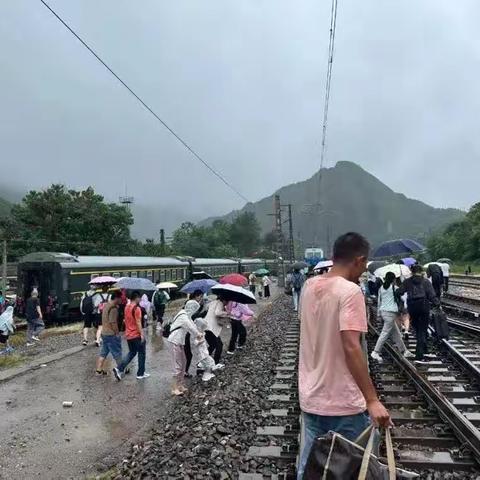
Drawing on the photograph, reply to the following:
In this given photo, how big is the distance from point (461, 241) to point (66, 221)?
5203cm

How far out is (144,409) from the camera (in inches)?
313

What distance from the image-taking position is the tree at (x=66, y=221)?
47781 millimetres

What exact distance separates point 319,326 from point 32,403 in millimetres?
6899

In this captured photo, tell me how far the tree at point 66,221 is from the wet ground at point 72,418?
124 ft

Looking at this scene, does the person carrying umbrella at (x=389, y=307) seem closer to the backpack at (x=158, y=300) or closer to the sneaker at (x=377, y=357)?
the sneaker at (x=377, y=357)

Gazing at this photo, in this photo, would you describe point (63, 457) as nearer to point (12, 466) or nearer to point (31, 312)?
point (12, 466)

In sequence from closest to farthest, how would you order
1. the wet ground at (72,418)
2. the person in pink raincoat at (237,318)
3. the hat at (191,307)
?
the wet ground at (72,418)
the hat at (191,307)
the person in pink raincoat at (237,318)

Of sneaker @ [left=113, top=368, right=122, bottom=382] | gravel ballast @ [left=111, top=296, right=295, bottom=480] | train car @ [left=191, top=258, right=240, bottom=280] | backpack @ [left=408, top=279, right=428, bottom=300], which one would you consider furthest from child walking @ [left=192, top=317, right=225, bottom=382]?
train car @ [left=191, top=258, right=240, bottom=280]

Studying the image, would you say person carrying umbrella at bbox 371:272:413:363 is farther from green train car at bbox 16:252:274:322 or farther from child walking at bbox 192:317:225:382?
green train car at bbox 16:252:274:322

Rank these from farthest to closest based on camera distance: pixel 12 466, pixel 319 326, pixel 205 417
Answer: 1. pixel 205 417
2. pixel 12 466
3. pixel 319 326

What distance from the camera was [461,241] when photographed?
235ft

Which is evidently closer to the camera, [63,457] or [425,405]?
[63,457]

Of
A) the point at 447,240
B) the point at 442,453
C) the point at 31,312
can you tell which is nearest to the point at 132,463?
the point at 442,453

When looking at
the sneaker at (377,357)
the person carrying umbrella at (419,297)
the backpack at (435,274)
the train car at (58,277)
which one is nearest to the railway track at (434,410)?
the sneaker at (377,357)
